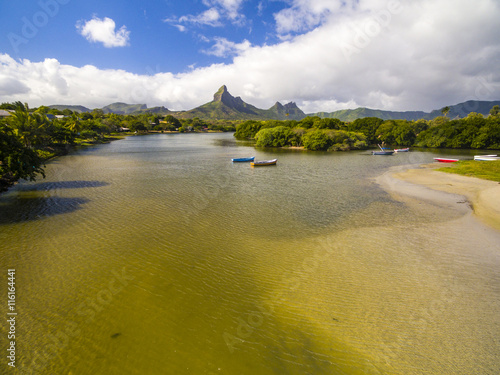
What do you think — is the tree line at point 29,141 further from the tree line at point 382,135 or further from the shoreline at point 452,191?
the tree line at point 382,135

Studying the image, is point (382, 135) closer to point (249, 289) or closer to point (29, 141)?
point (249, 289)

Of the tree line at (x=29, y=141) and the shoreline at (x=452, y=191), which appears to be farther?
the shoreline at (x=452, y=191)

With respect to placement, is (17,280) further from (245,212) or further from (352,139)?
(352,139)

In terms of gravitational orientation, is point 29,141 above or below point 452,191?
above

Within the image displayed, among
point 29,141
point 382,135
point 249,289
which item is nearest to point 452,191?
point 249,289

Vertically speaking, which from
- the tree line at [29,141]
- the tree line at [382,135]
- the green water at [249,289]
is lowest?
the green water at [249,289]

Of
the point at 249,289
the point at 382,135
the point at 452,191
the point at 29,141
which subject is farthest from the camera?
the point at 382,135

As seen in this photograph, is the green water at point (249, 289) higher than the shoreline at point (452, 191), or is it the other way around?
the shoreline at point (452, 191)

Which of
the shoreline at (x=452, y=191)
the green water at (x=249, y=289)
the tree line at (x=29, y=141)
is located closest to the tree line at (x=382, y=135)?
the shoreline at (x=452, y=191)
